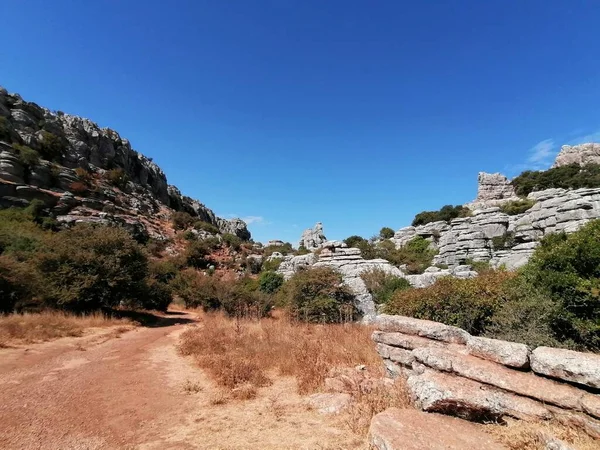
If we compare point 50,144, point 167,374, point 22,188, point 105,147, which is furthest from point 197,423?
point 105,147

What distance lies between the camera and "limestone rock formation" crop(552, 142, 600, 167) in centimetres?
6195

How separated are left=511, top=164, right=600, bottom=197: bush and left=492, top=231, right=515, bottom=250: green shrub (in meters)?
24.7

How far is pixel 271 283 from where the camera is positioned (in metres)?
24.2

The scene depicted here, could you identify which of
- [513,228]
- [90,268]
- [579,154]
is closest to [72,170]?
[90,268]

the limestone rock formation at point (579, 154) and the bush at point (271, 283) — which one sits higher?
the limestone rock formation at point (579, 154)

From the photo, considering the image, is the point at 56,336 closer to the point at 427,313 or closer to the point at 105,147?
the point at 427,313

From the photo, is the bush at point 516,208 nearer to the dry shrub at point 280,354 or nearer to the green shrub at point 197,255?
the dry shrub at point 280,354

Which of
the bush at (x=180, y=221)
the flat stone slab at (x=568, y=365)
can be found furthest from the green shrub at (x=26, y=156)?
the flat stone slab at (x=568, y=365)

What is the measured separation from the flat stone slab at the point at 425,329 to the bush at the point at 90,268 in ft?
45.8

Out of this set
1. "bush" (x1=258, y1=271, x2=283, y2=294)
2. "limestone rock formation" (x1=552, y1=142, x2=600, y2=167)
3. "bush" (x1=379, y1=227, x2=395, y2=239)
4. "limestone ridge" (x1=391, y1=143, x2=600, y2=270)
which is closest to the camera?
"bush" (x1=258, y1=271, x2=283, y2=294)

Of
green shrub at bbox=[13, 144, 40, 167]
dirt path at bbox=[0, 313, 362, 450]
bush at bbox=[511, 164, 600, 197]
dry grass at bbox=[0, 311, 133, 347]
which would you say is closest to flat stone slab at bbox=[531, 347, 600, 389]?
dirt path at bbox=[0, 313, 362, 450]

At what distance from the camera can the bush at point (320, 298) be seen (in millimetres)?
13805

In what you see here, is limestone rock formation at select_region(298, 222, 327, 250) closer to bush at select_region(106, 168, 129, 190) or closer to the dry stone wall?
bush at select_region(106, 168, 129, 190)

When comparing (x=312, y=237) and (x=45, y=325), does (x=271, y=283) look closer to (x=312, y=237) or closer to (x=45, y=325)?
(x=45, y=325)
